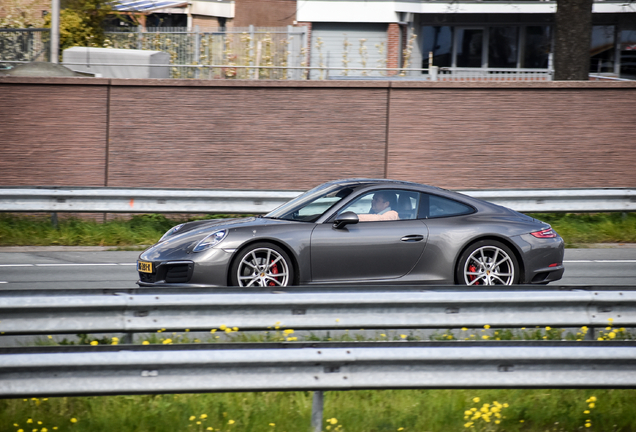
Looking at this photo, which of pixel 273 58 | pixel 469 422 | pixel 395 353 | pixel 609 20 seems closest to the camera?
pixel 395 353

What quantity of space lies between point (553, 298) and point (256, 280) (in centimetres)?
326

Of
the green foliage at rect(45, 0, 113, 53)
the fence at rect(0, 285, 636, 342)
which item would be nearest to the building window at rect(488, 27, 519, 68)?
the green foliage at rect(45, 0, 113, 53)

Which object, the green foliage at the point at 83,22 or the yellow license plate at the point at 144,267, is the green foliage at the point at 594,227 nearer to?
the yellow license plate at the point at 144,267

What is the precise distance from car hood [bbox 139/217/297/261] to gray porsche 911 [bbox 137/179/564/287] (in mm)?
12

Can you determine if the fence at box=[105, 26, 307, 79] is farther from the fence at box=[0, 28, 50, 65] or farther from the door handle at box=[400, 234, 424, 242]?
the door handle at box=[400, 234, 424, 242]

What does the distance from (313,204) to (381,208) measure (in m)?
0.75

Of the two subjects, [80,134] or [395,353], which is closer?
[395,353]

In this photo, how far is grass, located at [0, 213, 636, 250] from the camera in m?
12.2

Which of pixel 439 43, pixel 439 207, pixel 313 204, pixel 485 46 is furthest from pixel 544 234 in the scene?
pixel 439 43

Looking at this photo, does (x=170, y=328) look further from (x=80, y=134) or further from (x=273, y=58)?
(x=273, y=58)

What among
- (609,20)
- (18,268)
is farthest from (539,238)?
(609,20)

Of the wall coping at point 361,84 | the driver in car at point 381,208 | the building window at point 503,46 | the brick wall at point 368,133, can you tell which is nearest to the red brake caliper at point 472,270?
the driver in car at point 381,208

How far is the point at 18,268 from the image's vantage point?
33.2 feet

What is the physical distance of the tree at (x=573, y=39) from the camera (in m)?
15.3
